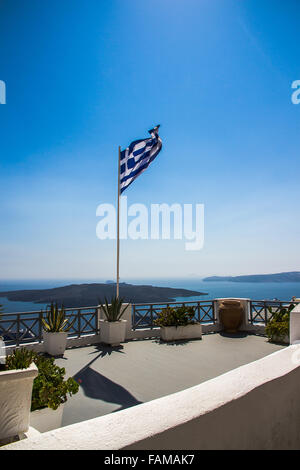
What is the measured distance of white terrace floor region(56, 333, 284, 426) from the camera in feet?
14.8

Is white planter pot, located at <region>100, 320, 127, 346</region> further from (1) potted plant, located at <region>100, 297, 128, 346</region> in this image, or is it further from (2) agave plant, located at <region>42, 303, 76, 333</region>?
(2) agave plant, located at <region>42, 303, 76, 333</region>

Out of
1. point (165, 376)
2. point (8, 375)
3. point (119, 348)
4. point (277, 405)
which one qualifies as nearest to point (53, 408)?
point (8, 375)

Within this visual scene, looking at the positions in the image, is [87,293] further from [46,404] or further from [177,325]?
[46,404]

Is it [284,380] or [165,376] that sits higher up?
[284,380]

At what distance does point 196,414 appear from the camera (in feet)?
4.56

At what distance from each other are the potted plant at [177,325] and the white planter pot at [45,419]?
17.4 ft

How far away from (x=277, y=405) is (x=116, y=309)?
254 inches

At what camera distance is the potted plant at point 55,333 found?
699 centimetres

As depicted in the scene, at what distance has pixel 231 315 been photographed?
9.60 metres

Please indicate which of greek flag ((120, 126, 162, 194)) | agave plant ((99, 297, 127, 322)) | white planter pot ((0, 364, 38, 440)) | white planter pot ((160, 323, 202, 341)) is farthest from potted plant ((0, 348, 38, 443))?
greek flag ((120, 126, 162, 194))

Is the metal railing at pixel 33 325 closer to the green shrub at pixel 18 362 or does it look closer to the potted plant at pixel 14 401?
the green shrub at pixel 18 362

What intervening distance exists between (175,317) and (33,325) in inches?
147

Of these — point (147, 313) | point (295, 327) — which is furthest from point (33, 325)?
point (295, 327)
